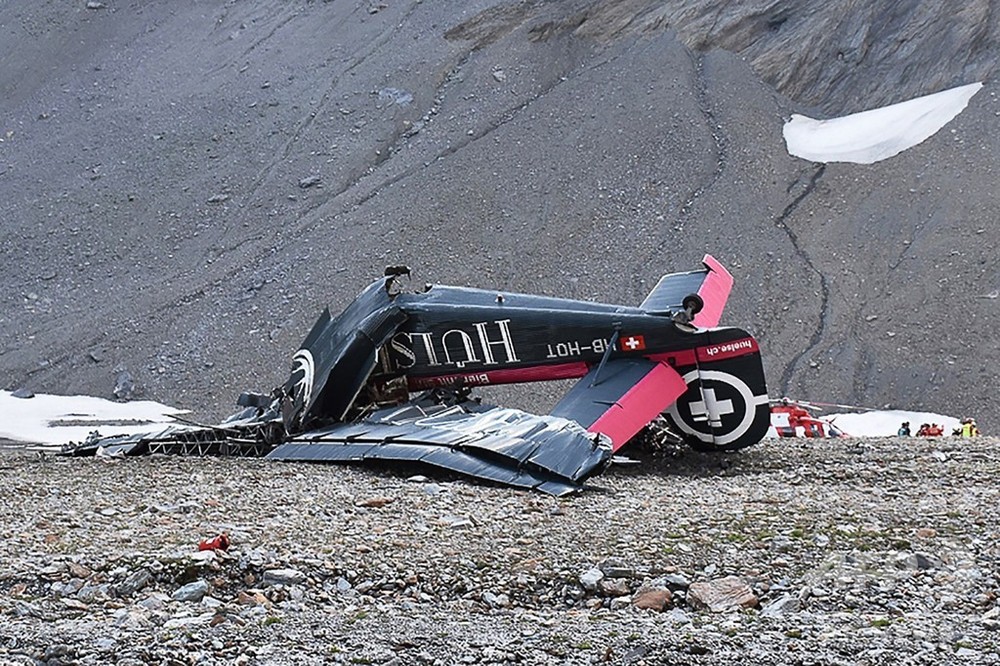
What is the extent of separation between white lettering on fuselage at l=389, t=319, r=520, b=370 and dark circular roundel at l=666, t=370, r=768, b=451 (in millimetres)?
2651

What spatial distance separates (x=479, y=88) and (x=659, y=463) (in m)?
40.9

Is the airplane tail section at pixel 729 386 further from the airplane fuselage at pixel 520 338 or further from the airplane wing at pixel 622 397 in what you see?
the airplane wing at pixel 622 397

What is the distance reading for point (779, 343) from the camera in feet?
137

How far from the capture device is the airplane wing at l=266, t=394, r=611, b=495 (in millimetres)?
13672

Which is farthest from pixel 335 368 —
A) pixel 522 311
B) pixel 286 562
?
pixel 286 562

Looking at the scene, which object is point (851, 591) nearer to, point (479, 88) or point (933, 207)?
point (933, 207)

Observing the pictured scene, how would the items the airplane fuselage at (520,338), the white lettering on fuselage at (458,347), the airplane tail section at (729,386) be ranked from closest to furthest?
1. the airplane tail section at (729,386)
2. the airplane fuselage at (520,338)
3. the white lettering on fuselage at (458,347)

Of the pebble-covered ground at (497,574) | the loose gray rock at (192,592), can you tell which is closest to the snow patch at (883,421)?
the pebble-covered ground at (497,574)

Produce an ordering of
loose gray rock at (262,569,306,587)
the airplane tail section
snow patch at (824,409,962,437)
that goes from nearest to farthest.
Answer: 1. loose gray rock at (262,569,306,587)
2. the airplane tail section
3. snow patch at (824,409,962,437)

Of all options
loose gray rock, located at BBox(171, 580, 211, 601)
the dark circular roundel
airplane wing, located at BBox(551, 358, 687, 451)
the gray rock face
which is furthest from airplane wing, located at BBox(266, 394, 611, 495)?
the gray rock face

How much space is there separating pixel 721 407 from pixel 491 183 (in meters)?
33.1

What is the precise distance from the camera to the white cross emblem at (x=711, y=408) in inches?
684

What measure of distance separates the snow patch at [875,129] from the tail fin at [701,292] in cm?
3078

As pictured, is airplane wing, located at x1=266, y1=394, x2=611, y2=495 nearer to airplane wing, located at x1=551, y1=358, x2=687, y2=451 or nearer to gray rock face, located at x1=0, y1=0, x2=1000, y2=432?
airplane wing, located at x1=551, y1=358, x2=687, y2=451
